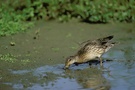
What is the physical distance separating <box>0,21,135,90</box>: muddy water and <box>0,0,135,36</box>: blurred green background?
31 cm

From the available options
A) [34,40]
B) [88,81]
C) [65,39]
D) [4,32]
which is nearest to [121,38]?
[65,39]

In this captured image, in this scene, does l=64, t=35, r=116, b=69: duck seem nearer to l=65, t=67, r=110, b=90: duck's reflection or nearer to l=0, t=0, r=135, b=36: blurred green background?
l=65, t=67, r=110, b=90: duck's reflection

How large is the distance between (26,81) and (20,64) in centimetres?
124

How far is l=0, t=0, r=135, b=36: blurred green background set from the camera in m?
13.0

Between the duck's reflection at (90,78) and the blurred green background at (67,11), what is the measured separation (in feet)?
14.3

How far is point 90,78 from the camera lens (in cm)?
805

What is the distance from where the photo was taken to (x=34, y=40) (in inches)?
444

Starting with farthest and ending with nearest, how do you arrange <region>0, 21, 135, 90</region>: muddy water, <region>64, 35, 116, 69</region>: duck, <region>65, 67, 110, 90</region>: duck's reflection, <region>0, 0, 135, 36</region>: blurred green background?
1. <region>0, 0, 135, 36</region>: blurred green background
2. <region>64, 35, 116, 69</region>: duck
3. <region>0, 21, 135, 90</region>: muddy water
4. <region>65, 67, 110, 90</region>: duck's reflection

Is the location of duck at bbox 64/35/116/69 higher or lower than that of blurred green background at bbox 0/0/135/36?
lower

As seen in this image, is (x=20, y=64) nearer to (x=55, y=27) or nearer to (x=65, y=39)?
(x=65, y=39)

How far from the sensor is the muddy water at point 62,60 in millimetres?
7676

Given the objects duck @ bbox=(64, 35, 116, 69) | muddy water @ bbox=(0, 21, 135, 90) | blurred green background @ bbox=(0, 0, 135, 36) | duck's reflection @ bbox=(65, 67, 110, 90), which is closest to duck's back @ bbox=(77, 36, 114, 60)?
duck @ bbox=(64, 35, 116, 69)

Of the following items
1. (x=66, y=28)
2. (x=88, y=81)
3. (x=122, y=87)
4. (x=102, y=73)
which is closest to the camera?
(x=122, y=87)

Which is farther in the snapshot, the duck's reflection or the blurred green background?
the blurred green background
